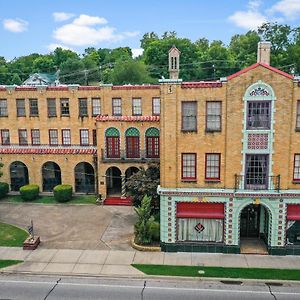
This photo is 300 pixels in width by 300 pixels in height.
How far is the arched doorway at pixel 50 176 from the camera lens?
139 feet

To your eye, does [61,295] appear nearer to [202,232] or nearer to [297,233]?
[202,232]

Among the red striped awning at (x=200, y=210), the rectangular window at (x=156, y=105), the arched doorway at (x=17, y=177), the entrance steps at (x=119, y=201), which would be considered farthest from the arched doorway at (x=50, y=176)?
the red striped awning at (x=200, y=210)

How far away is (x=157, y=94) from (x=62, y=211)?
15.0m

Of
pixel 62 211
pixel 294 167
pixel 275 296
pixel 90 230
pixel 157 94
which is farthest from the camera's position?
pixel 157 94

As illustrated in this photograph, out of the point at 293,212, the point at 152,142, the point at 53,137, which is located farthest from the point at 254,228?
the point at 53,137

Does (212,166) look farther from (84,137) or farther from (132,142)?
(84,137)

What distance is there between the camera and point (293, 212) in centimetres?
2592

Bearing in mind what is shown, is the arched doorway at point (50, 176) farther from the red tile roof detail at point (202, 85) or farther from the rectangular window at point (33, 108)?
the red tile roof detail at point (202, 85)

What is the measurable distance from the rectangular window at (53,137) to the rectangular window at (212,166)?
22.0m

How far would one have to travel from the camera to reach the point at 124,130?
38.4 m

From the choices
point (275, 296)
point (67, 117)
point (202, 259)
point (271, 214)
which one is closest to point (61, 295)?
point (202, 259)

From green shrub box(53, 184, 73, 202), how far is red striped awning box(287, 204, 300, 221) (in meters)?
21.8

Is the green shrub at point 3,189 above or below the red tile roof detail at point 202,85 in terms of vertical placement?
below

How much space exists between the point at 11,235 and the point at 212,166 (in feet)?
53.5
